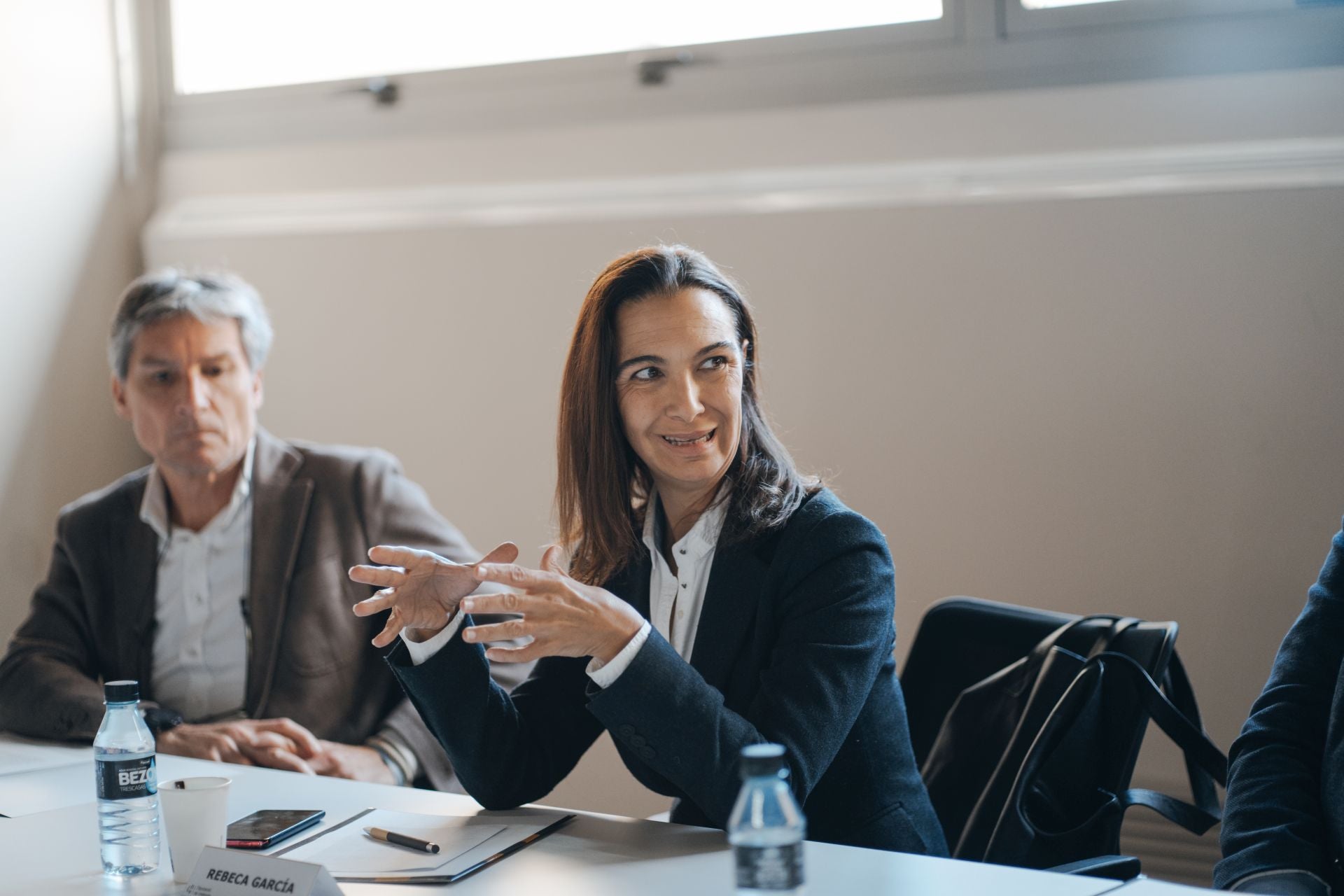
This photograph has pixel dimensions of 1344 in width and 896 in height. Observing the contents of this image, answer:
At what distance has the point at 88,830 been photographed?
1.67 metres

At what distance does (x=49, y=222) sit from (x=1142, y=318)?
290cm

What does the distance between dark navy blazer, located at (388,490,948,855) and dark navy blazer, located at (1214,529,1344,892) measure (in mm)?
404

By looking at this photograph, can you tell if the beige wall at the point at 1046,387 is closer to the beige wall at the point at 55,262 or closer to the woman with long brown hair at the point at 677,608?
the woman with long brown hair at the point at 677,608

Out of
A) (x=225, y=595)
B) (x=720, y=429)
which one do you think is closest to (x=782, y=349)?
(x=720, y=429)

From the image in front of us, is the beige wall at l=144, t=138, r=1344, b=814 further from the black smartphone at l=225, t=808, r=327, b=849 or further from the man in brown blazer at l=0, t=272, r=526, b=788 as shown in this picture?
the black smartphone at l=225, t=808, r=327, b=849

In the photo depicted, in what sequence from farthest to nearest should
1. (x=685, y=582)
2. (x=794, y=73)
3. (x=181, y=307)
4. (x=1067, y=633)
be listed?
(x=794, y=73), (x=181, y=307), (x=1067, y=633), (x=685, y=582)

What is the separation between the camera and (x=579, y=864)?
57.6 inches

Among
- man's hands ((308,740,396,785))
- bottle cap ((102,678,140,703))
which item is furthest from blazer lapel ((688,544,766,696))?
man's hands ((308,740,396,785))

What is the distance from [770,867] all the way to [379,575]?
747mm

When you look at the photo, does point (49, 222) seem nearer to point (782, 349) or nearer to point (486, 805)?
point (782, 349)

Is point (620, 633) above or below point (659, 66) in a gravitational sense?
below

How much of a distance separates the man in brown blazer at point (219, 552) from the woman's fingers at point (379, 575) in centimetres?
93

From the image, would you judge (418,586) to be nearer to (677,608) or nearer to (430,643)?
(430,643)

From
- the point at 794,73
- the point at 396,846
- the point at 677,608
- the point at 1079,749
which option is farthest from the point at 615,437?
the point at 794,73
